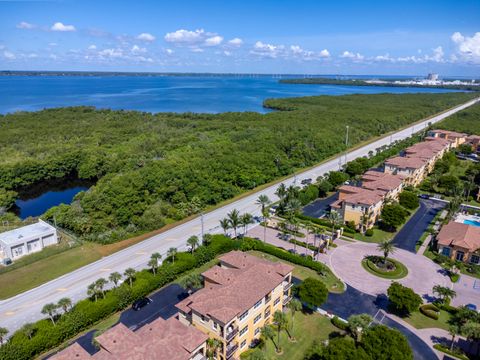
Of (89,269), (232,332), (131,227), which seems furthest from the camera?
(131,227)

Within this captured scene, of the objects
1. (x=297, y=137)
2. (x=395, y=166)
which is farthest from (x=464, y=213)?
(x=297, y=137)

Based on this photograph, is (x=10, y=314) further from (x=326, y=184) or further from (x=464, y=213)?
(x=464, y=213)

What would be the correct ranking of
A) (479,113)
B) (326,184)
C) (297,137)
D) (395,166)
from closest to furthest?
(326,184) → (395,166) → (297,137) → (479,113)

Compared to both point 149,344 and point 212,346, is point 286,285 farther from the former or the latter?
point 149,344

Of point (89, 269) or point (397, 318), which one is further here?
point (89, 269)

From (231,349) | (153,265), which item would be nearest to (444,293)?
(231,349)

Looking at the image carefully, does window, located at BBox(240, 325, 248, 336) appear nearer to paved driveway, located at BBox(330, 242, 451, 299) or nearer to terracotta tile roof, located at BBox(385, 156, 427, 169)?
paved driveway, located at BBox(330, 242, 451, 299)

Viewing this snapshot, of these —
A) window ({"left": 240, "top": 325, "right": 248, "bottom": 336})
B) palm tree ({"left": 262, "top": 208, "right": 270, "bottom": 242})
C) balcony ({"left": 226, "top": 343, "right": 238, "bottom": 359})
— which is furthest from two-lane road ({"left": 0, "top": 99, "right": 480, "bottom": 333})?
balcony ({"left": 226, "top": 343, "right": 238, "bottom": 359})
